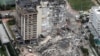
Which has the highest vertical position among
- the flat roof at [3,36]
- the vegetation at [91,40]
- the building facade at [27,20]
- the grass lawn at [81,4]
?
the building facade at [27,20]

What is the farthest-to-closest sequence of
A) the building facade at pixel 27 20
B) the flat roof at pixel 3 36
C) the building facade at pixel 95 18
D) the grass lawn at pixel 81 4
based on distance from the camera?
the grass lawn at pixel 81 4 → the building facade at pixel 95 18 → the flat roof at pixel 3 36 → the building facade at pixel 27 20

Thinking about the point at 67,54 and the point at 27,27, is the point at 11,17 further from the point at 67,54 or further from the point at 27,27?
the point at 67,54

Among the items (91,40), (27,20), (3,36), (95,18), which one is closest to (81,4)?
(95,18)

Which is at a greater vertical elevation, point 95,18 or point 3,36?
point 95,18

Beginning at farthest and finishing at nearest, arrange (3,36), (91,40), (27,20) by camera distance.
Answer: (3,36) → (91,40) → (27,20)

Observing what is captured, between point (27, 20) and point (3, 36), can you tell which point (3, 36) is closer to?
point (3, 36)

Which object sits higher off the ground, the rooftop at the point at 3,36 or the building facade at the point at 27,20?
Result: the building facade at the point at 27,20

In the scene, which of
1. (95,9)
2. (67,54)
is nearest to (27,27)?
(67,54)

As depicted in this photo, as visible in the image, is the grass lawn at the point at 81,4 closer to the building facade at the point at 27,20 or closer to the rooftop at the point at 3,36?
the building facade at the point at 27,20

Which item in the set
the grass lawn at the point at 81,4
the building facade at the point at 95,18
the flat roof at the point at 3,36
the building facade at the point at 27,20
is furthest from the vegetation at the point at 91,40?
the flat roof at the point at 3,36

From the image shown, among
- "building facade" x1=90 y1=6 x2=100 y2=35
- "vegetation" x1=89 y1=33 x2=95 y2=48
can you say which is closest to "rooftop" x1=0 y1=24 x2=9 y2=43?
"vegetation" x1=89 y1=33 x2=95 y2=48
